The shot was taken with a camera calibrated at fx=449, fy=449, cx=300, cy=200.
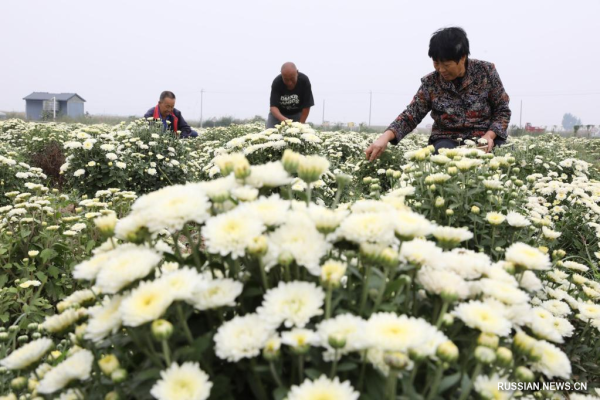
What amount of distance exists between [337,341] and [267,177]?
0.45 metres

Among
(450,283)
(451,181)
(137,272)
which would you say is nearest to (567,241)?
(451,181)

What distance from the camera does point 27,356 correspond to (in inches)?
42.7

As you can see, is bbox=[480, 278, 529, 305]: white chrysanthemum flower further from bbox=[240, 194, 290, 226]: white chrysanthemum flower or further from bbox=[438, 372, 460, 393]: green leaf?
bbox=[240, 194, 290, 226]: white chrysanthemum flower

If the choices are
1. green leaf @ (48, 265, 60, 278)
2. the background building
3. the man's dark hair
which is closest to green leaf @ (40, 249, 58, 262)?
green leaf @ (48, 265, 60, 278)

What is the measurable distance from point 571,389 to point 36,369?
6.32 ft

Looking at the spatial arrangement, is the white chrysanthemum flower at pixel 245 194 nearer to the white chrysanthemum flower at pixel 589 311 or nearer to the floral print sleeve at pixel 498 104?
the white chrysanthemum flower at pixel 589 311

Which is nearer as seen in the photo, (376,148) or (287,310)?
(287,310)

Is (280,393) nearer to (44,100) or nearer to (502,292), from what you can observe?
(502,292)

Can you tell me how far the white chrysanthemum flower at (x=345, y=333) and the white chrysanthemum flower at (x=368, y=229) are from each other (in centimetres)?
17

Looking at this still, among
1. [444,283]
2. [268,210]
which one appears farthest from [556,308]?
[268,210]

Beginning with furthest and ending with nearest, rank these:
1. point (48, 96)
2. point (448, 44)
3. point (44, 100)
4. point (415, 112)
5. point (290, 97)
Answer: point (48, 96), point (44, 100), point (290, 97), point (415, 112), point (448, 44)

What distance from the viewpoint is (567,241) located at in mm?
3367

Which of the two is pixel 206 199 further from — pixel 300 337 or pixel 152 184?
pixel 152 184

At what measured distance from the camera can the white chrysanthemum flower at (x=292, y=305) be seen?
34.6 inches
